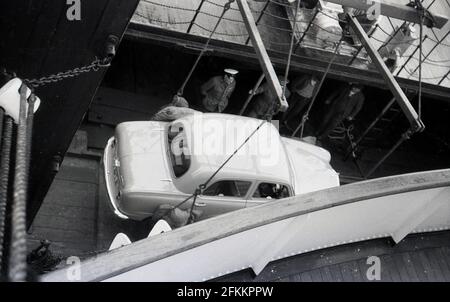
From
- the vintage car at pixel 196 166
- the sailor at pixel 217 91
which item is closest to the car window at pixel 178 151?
the vintage car at pixel 196 166

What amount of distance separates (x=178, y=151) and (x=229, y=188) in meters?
0.88

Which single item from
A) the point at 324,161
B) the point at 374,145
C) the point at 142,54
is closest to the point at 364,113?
the point at 374,145

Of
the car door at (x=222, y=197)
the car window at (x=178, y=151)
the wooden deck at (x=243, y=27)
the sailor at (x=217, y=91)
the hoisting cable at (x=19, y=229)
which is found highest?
the wooden deck at (x=243, y=27)

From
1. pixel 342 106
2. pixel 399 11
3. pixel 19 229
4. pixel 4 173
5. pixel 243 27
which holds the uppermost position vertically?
pixel 243 27

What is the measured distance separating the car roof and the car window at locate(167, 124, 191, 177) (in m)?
0.09

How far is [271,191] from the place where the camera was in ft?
26.8

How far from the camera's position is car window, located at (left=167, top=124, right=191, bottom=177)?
301 inches

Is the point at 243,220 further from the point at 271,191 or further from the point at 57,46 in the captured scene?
the point at 271,191

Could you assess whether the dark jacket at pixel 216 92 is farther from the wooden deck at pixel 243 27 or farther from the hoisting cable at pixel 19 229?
the hoisting cable at pixel 19 229

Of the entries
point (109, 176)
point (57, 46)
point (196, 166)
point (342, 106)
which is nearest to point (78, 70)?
point (57, 46)

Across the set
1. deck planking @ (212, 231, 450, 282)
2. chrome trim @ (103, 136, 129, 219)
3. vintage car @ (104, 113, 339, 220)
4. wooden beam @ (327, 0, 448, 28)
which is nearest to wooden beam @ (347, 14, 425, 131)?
wooden beam @ (327, 0, 448, 28)

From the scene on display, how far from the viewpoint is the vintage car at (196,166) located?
7.54 m

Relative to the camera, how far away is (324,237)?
5332 millimetres

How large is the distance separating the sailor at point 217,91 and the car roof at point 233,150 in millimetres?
989
